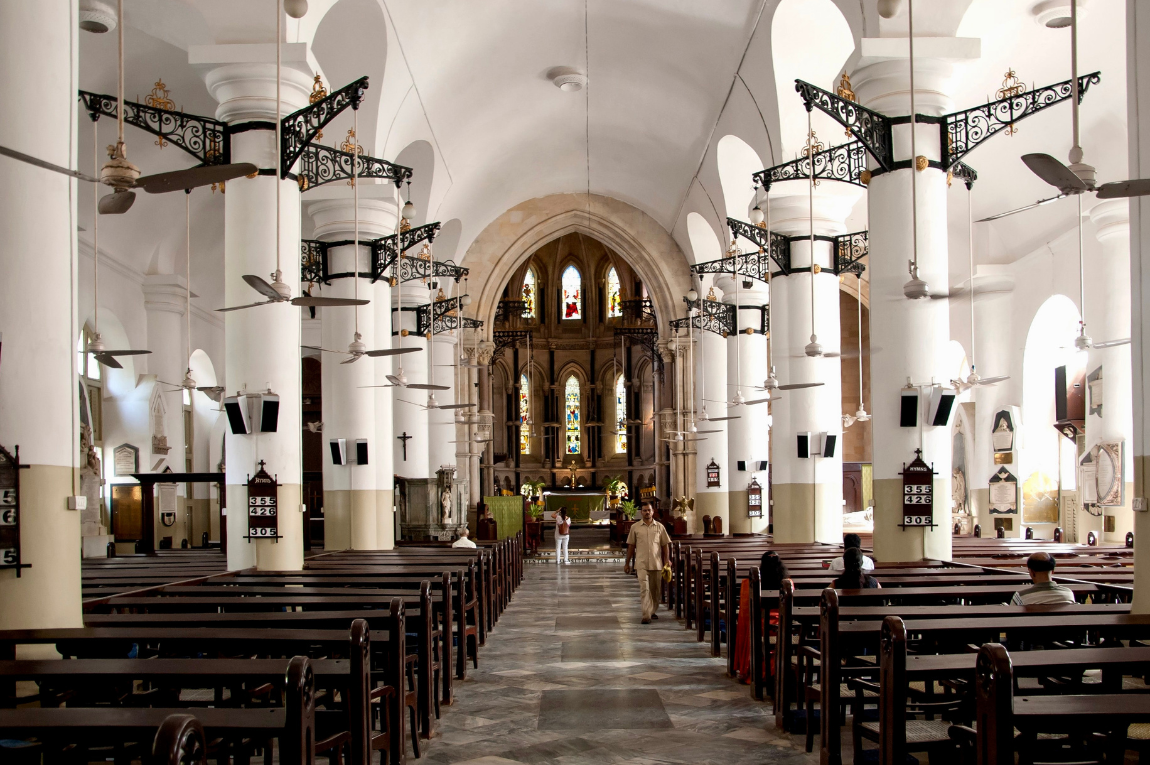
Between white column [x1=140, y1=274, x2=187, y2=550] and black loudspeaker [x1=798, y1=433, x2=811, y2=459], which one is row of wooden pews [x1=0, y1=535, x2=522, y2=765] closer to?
black loudspeaker [x1=798, y1=433, x2=811, y2=459]

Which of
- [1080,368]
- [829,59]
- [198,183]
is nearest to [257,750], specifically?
[198,183]

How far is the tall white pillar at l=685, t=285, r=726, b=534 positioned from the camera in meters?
21.8

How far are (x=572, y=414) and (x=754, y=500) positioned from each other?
54.7ft

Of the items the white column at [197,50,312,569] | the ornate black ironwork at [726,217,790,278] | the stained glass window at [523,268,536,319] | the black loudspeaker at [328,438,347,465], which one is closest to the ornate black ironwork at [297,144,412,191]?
the white column at [197,50,312,569]

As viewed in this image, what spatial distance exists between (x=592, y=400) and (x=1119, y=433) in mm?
21283

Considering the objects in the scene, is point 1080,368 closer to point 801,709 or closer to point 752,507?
point 752,507

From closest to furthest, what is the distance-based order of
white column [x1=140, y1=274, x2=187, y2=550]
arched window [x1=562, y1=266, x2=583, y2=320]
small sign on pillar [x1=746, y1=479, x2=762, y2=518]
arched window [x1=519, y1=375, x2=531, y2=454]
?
white column [x1=140, y1=274, x2=187, y2=550], small sign on pillar [x1=746, y1=479, x2=762, y2=518], arched window [x1=562, y1=266, x2=583, y2=320], arched window [x1=519, y1=375, x2=531, y2=454]

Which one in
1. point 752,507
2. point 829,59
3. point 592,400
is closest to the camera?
point 829,59

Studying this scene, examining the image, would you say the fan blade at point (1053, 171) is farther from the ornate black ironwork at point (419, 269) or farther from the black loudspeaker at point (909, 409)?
the ornate black ironwork at point (419, 269)

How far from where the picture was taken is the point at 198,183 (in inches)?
203

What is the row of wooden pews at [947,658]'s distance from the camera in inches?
127

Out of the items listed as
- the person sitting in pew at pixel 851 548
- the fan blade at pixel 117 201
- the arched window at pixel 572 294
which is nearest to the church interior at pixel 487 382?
the fan blade at pixel 117 201

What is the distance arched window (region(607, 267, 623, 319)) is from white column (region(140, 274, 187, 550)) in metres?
17.6

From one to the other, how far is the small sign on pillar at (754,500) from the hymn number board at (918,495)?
9.45 metres
